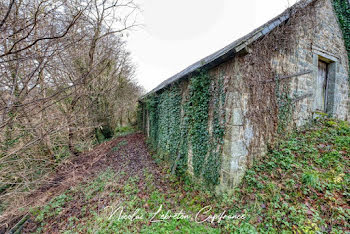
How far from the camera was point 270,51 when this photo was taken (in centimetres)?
349

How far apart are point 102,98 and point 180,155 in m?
7.50

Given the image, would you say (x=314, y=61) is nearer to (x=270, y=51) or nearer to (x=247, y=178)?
(x=270, y=51)

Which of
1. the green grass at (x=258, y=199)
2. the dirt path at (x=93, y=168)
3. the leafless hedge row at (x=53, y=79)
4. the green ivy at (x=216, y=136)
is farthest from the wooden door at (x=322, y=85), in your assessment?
the leafless hedge row at (x=53, y=79)

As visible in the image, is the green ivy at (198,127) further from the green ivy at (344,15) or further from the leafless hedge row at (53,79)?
the green ivy at (344,15)

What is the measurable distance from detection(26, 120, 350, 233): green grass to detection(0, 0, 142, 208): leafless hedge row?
4.76ft

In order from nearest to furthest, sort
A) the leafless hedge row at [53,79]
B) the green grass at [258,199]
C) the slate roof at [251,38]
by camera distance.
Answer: the leafless hedge row at [53,79] → the green grass at [258,199] → the slate roof at [251,38]

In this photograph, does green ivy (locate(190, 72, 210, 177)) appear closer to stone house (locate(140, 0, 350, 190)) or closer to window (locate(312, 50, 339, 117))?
stone house (locate(140, 0, 350, 190))

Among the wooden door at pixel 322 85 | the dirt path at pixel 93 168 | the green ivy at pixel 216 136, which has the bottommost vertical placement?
the dirt path at pixel 93 168

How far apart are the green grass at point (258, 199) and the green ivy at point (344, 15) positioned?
13.5 ft

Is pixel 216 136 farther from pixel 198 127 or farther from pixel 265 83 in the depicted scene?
pixel 265 83

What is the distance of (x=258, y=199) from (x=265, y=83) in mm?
2678

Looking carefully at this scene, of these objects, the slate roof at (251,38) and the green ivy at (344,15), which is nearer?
the slate roof at (251,38)

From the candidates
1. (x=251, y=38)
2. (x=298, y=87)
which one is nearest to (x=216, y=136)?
(x=251, y=38)

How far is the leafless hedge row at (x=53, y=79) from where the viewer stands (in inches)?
86.3
